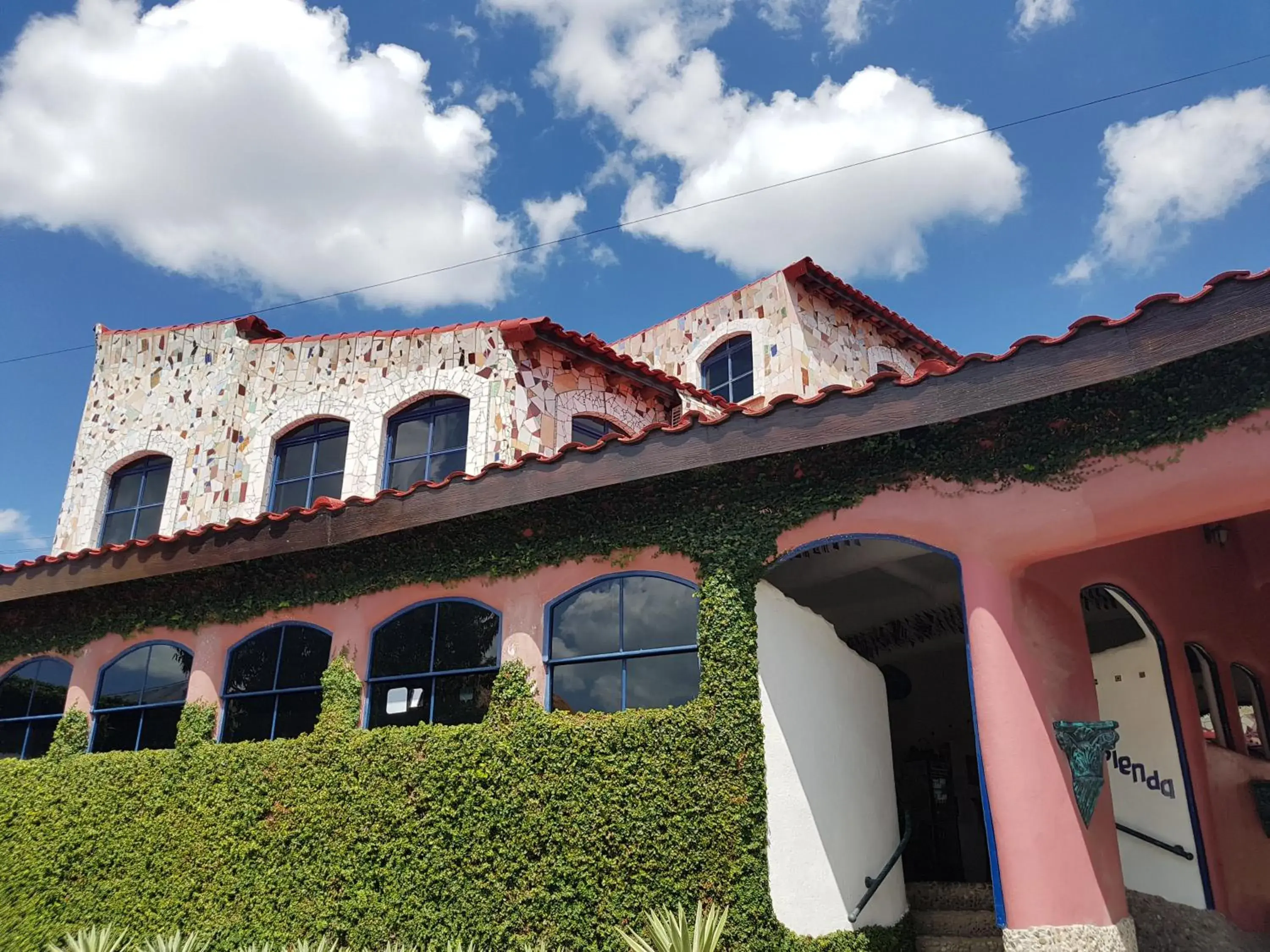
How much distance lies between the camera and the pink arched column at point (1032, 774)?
671cm

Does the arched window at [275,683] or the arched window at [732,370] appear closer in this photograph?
the arched window at [275,683]

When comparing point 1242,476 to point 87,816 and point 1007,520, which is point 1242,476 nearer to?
point 1007,520

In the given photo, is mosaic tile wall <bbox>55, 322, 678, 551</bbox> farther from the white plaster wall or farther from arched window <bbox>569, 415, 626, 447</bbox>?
the white plaster wall

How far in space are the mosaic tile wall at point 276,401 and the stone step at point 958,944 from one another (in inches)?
287

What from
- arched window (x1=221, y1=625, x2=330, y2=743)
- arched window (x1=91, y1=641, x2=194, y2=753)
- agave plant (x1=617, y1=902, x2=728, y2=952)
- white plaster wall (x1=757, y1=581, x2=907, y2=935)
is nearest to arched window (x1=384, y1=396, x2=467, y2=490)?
arched window (x1=221, y1=625, x2=330, y2=743)

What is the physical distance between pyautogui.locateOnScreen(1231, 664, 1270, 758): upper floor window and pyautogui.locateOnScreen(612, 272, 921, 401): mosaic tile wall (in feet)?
23.0

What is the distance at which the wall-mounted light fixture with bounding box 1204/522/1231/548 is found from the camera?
11.1 m

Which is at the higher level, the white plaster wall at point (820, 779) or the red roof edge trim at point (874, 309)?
the red roof edge trim at point (874, 309)

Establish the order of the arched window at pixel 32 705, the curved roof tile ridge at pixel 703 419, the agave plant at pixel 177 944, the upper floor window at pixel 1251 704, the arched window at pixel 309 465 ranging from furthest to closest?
the arched window at pixel 309 465 < the arched window at pixel 32 705 < the upper floor window at pixel 1251 704 < the agave plant at pixel 177 944 < the curved roof tile ridge at pixel 703 419

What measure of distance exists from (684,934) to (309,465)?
944 cm

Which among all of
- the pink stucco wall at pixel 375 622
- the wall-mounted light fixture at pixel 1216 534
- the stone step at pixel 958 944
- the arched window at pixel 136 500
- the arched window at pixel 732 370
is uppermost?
the arched window at pixel 732 370

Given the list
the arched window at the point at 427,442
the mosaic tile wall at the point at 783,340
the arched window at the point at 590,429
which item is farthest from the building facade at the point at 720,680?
the mosaic tile wall at the point at 783,340

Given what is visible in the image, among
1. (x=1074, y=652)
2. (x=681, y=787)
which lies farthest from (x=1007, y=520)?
(x=681, y=787)

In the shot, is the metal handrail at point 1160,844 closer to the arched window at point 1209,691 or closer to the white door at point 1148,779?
the white door at point 1148,779
